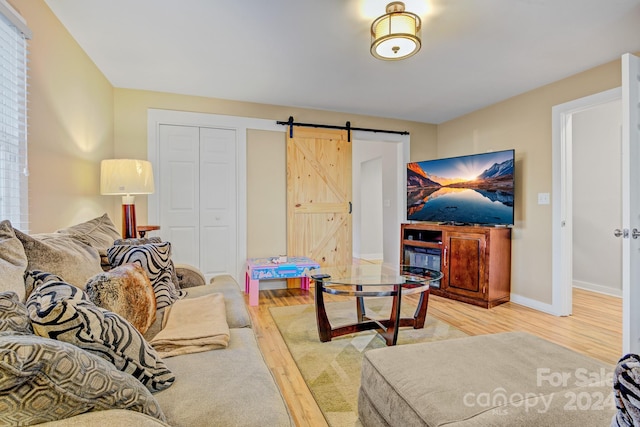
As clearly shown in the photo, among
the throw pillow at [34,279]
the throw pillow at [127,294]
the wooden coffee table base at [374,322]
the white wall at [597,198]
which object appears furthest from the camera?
the white wall at [597,198]

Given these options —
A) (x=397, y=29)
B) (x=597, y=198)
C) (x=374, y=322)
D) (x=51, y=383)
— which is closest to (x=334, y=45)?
(x=397, y=29)

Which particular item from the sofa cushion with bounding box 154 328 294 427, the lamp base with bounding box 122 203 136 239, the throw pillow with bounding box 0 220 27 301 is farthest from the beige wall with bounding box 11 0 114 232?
the sofa cushion with bounding box 154 328 294 427

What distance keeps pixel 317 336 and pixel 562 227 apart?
2.68 m

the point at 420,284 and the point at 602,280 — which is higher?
the point at 420,284

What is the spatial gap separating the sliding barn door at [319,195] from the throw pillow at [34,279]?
3122mm

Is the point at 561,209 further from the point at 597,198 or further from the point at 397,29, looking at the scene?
the point at 397,29

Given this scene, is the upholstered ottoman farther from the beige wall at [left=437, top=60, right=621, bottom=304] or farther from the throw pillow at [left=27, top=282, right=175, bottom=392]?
the beige wall at [left=437, top=60, right=621, bottom=304]

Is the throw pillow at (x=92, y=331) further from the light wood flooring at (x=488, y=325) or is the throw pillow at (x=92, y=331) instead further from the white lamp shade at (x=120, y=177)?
the white lamp shade at (x=120, y=177)

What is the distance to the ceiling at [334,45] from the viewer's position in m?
2.09

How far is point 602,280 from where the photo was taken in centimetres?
411

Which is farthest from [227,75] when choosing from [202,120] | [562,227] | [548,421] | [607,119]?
[607,119]

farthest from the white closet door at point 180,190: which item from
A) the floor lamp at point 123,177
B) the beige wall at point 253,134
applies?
the floor lamp at point 123,177

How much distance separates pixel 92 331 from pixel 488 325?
10.1 ft

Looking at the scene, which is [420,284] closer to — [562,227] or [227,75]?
[562,227]
